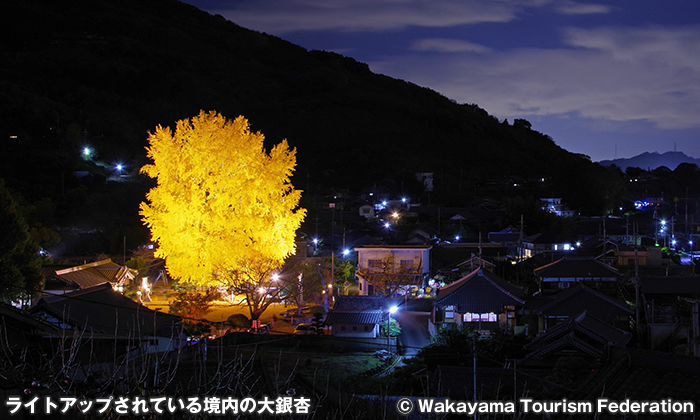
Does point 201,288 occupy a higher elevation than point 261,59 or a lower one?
lower

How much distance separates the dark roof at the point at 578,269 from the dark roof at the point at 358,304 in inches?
329

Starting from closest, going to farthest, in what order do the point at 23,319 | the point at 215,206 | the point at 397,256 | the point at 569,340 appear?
the point at 23,319 → the point at 569,340 → the point at 215,206 → the point at 397,256

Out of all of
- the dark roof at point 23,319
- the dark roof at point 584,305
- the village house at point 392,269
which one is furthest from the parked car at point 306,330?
the dark roof at point 23,319

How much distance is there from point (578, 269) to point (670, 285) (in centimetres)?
412

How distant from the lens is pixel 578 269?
2256cm

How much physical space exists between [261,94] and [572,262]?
2994 inches

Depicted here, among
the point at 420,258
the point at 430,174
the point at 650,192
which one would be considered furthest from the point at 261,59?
the point at 420,258

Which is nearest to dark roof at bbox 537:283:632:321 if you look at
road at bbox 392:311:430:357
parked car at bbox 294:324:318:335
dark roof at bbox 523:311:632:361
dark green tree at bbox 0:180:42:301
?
road at bbox 392:311:430:357

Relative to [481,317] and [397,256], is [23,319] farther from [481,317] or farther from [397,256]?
[397,256]

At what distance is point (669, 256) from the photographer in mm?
31562

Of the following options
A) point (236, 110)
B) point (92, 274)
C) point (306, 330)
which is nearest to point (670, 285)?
point (306, 330)

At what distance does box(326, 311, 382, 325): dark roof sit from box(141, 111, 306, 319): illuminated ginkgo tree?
7.65 ft

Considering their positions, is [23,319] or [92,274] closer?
[23,319]

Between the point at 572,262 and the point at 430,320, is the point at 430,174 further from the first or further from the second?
the point at 430,320
